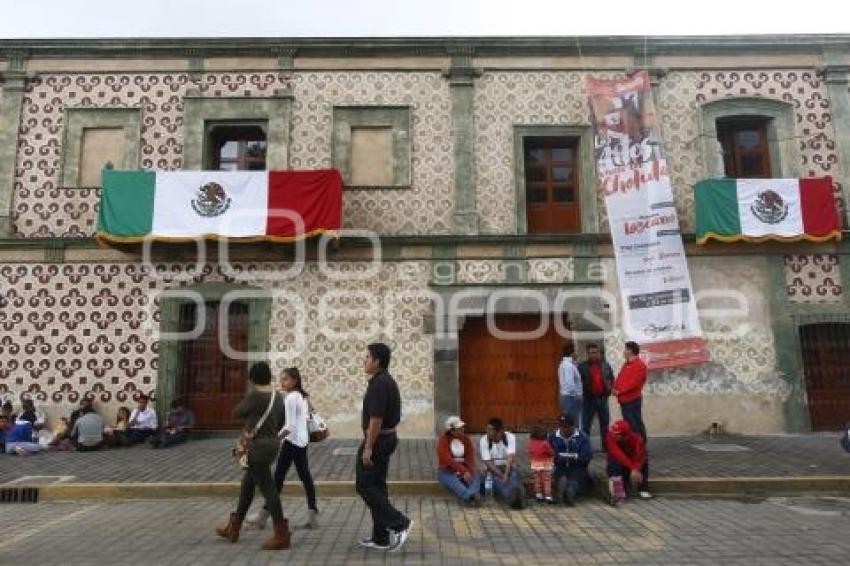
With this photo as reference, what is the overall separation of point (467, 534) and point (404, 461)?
3.80 m

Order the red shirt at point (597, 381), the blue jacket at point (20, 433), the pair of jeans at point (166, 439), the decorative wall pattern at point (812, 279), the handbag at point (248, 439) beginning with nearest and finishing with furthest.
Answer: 1. the handbag at point (248, 439)
2. the red shirt at point (597, 381)
3. the blue jacket at point (20, 433)
4. the pair of jeans at point (166, 439)
5. the decorative wall pattern at point (812, 279)

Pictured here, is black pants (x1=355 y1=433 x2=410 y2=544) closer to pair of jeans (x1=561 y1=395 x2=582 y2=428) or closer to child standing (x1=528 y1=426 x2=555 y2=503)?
child standing (x1=528 y1=426 x2=555 y2=503)

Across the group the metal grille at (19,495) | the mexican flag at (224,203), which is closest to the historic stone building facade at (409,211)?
the mexican flag at (224,203)

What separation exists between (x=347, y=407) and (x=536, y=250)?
195 inches

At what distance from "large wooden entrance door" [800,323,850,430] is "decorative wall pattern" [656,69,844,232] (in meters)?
2.82

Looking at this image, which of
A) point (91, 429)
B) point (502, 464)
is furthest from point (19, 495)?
point (502, 464)

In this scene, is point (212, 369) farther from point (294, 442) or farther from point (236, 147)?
point (294, 442)

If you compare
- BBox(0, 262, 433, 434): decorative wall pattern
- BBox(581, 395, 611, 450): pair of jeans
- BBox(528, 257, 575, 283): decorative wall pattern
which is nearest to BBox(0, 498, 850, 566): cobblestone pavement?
BBox(581, 395, 611, 450): pair of jeans

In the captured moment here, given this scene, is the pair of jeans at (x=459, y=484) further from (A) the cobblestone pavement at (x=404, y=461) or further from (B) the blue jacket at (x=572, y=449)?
(B) the blue jacket at (x=572, y=449)

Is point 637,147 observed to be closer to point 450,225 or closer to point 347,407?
point 450,225

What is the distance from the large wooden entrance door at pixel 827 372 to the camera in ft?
43.4

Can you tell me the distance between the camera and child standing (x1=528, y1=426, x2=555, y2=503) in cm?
801

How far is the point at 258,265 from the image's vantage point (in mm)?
13656

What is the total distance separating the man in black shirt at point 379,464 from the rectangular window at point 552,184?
8.63 m
